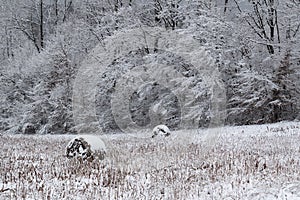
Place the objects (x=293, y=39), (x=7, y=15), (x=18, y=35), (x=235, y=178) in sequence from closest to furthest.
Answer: (x=235, y=178), (x=293, y=39), (x=7, y=15), (x=18, y=35)

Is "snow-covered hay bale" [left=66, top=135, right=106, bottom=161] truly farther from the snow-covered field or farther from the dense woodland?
the dense woodland

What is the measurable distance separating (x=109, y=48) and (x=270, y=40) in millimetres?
11505

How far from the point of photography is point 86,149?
403 inches

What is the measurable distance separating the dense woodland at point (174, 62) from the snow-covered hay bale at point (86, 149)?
13.6m

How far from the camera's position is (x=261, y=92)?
2347 cm

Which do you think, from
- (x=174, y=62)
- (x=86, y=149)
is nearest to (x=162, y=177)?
(x=86, y=149)

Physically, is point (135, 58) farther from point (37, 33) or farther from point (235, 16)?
point (37, 33)

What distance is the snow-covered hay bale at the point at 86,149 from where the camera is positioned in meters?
Answer: 10.1

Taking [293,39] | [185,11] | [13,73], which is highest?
[185,11]

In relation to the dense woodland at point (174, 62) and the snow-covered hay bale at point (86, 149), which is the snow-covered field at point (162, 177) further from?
the dense woodland at point (174, 62)

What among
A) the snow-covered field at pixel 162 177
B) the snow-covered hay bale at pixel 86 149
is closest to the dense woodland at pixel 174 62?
the snow-covered field at pixel 162 177

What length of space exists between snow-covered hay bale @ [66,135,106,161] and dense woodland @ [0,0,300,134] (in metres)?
13.6

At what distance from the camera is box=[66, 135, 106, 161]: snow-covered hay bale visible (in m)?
10.1

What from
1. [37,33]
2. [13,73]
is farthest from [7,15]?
[13,73]
